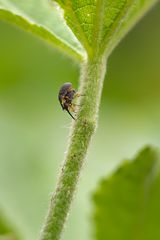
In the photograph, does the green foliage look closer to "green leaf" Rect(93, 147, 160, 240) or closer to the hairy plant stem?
the hairy plant stem

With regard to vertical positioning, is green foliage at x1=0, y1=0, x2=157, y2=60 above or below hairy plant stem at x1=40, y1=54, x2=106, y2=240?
above

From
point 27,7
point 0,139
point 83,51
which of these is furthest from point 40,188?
point 83,51

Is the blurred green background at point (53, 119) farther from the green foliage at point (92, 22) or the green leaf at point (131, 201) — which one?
the green foliage at point (92, 22)

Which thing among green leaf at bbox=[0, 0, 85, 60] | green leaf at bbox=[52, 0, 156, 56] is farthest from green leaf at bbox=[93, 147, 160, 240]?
green leaf at bbox=[52, 0, 156, 56]

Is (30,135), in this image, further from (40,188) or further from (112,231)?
(112,231)

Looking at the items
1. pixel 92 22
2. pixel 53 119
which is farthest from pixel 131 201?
pixel 53 119

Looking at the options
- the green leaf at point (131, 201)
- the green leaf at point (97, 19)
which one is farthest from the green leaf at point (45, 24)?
the green leaf at point (131, 201)

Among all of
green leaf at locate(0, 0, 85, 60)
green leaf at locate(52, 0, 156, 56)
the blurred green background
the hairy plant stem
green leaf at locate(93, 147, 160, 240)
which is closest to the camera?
the hairy plant stem
